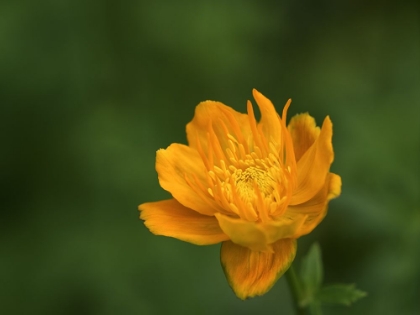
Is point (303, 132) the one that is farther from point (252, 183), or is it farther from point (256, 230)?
point (256, 230)

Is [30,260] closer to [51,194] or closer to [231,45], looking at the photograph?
[51,194]

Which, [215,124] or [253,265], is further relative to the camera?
[215,124]

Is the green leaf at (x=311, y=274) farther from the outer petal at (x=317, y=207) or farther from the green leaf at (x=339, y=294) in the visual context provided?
the outer petal at (x=317, y=207)

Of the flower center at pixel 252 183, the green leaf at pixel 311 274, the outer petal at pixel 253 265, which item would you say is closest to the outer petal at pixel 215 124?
the flower center at pixel 252 183

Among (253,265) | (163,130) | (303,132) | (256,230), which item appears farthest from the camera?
(163,130)

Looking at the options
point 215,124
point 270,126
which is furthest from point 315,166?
point 215,124

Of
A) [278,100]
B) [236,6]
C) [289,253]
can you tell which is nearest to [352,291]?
[289,253]
